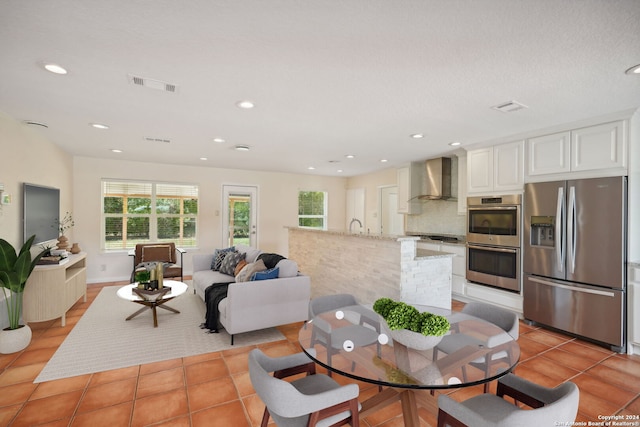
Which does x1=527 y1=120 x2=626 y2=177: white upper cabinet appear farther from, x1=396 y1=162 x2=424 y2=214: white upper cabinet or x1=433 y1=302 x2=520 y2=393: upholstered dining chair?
x1=396 y1=162 x2=424 y2=214: white upper cabinet

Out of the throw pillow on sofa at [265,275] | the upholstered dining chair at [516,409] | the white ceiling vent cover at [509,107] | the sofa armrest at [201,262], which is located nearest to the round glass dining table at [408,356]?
the upholstered dining chair at [516,409]

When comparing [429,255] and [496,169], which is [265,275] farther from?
[496,169]

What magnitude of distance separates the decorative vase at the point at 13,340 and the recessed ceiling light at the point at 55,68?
2.50 m

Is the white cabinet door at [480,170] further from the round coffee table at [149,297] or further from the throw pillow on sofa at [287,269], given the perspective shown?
the round coffee table at [149,297]

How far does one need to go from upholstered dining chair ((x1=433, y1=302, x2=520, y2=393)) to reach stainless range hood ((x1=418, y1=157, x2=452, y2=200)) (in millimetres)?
3211

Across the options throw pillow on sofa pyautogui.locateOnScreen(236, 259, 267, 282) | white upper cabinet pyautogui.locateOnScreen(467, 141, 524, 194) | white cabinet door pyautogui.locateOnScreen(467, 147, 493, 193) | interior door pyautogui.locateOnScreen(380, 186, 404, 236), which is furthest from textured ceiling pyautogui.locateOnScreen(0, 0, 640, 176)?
interior door pyautogui.locateOnScreen(380, 186, 404, 236)

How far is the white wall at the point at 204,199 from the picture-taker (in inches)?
224

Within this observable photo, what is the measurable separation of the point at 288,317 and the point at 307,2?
9.72 feet

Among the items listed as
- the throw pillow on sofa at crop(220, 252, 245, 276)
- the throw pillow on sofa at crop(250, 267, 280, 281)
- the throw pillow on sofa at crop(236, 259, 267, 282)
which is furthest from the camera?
the throw pillow on sofa at crop(220, 252, 245, 276)

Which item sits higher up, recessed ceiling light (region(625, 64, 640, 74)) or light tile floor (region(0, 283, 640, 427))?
recessed ceiling light (region(625, 64, 640, 74))

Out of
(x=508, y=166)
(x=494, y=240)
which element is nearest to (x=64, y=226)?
(x=494, y=240)

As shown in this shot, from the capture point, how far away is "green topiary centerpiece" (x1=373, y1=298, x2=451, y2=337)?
1557 millimetres

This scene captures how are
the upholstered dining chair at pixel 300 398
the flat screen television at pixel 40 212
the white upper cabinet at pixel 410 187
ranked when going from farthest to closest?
1. the white upper cabinet at pixel 410 187
2. the flat screen television at pixel 40 212
3. the upholstered dining chair at pixel 300 398

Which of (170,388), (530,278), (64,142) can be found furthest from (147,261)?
(530,278)
